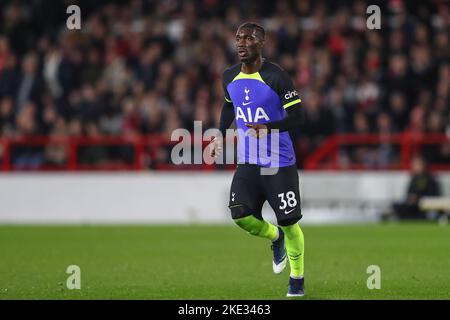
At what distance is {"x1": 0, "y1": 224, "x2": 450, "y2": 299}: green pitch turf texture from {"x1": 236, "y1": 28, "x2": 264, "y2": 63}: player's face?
2.24 meters

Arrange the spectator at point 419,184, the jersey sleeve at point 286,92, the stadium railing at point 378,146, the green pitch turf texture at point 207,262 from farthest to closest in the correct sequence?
the stadium railing at point 378,146 → the spectator at point 419,184 → the green pitch turf texture at point 207,262 → the jersey sleeve at point 286,92

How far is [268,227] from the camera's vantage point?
35.0 ft

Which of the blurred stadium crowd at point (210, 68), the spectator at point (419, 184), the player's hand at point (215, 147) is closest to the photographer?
the player's hand at point (215, 147)

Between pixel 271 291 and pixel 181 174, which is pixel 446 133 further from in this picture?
pixel 271 291

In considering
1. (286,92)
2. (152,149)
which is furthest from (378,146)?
(286,92)

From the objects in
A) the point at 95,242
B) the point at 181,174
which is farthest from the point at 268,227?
the point at 181,174

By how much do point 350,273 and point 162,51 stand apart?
Answer: 13016 mm

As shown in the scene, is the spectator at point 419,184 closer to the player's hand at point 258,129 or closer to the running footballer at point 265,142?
the running footballer at point 265,142

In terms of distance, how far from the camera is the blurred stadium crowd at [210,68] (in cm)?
2247

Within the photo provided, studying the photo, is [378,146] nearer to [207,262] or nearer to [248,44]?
[207,262]

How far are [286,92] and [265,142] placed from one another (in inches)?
21.4

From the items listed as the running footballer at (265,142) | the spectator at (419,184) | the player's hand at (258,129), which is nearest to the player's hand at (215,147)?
the running footballer at (265,142)

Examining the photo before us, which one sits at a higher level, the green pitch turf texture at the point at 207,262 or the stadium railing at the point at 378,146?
the stadium railing at the point at 378,146

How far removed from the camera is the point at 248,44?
33.2ft
